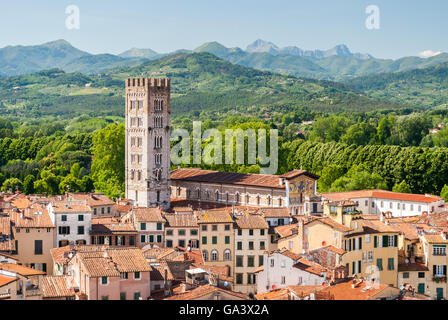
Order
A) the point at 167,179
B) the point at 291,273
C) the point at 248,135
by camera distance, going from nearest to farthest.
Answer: the point at 291,273
the point at 167,179
the point at 248,135

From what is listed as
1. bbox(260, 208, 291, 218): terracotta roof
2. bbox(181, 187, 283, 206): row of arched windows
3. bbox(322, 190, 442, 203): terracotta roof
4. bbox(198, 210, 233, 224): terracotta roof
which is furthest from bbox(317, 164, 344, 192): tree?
bbox(198, 210, 233, 224): terracotta roof

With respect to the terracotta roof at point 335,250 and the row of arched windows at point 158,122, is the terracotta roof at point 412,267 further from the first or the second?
the row of arched windows at point 158,122

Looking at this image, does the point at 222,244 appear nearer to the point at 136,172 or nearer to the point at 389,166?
the point at 136,172

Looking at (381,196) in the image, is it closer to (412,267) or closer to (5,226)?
(412,267)

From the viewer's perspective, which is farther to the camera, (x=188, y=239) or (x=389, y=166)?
(x=389, y=166)

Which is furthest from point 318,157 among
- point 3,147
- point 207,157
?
point 3,147

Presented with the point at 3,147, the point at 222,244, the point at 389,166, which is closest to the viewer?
the point at 222,244

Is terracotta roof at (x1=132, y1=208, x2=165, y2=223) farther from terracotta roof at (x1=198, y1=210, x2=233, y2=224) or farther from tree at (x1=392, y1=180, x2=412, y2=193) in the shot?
tree at (x1=392, y1=180, x2=412, y2=193)
